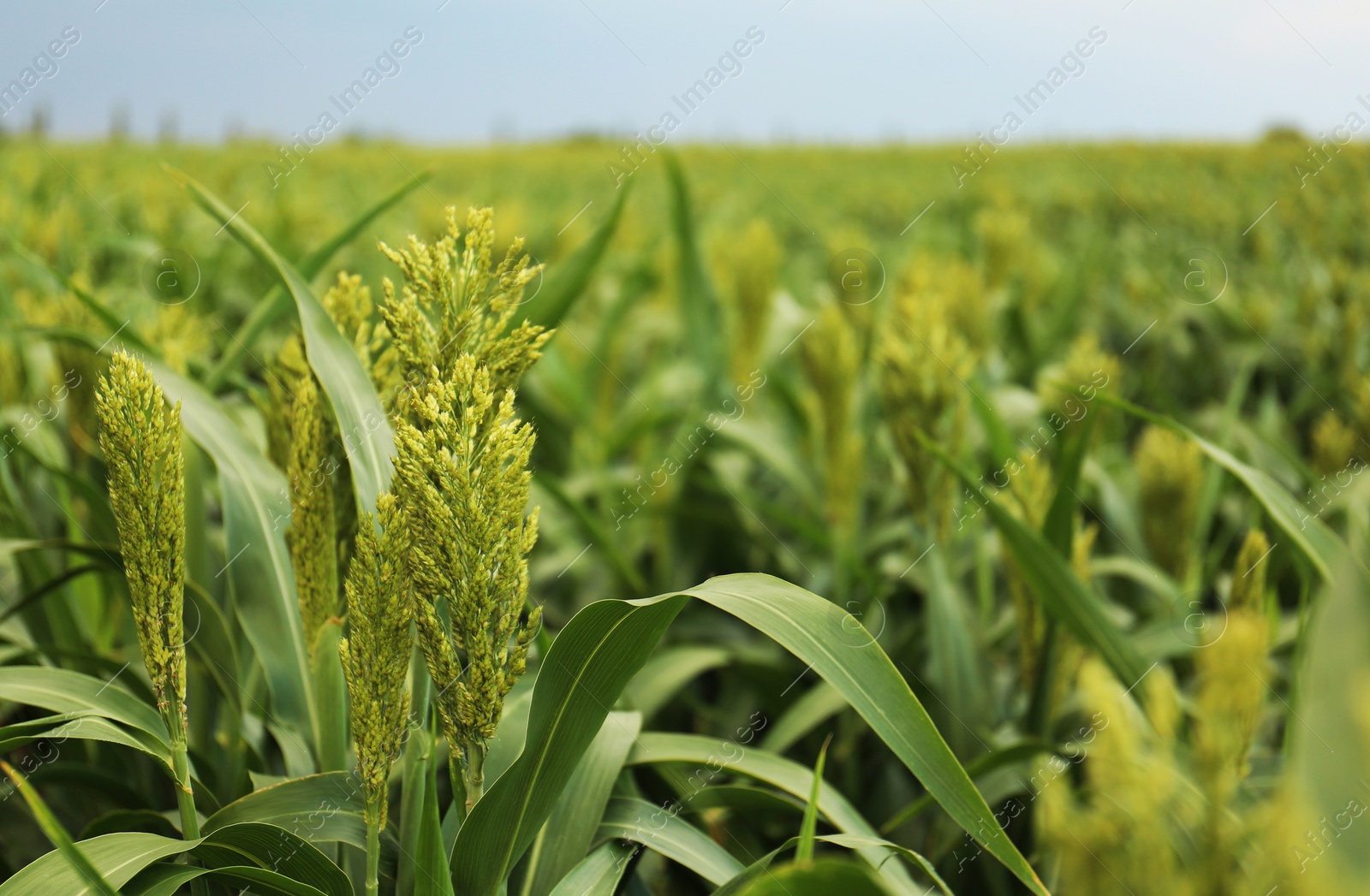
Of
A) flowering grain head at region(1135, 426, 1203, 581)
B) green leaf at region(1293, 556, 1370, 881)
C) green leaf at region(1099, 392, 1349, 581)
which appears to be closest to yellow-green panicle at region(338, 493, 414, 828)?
green leaf at region(1293, 556, 1370, 881)

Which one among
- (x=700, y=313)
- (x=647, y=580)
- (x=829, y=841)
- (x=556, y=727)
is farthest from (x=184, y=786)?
(x=700, y=313)

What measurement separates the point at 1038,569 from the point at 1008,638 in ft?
2.72

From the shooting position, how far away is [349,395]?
920mm

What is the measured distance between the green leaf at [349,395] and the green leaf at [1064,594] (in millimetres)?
829

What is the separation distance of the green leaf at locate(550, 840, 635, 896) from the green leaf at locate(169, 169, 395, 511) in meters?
0.44

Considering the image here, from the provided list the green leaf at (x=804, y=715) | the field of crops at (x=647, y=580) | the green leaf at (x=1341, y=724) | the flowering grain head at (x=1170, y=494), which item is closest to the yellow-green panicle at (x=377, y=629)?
the field of crops at (x=647, y=580)

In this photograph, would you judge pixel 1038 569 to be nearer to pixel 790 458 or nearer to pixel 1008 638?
pixel 1008 638

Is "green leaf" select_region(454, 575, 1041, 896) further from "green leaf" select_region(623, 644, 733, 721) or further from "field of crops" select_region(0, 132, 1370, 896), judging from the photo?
"green leaf" select_region(623, 644, 733, 721)

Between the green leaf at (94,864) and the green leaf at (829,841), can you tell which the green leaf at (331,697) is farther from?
the green leaf at (829,841)

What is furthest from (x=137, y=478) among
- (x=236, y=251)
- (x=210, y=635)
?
(x=236, y=251)

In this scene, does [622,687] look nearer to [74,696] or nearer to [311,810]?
[311,810]

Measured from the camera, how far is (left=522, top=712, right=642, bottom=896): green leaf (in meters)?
0.94

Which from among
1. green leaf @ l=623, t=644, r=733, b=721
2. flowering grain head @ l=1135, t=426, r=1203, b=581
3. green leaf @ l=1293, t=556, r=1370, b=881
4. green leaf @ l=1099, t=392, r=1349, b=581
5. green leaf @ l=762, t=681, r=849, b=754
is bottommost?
flowering grain head @ l=1135, t=426, r=1203, b=581

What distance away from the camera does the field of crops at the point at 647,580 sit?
26.7 inches
